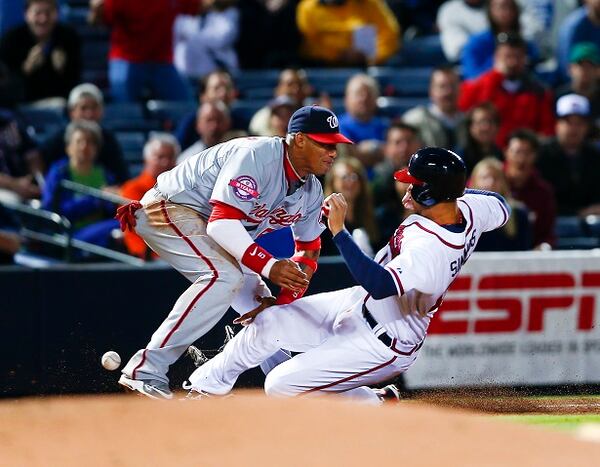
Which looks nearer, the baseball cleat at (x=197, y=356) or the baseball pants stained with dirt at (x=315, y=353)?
the baseball pants stained with dirt at (x=315, y=353)

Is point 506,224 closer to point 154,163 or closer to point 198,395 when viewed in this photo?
point 154,163

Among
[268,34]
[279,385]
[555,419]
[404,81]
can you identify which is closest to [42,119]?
[268,34]

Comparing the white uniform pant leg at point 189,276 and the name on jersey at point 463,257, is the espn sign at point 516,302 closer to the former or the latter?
the name on jersey at point 463,257

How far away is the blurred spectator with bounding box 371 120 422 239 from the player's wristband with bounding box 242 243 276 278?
414cm

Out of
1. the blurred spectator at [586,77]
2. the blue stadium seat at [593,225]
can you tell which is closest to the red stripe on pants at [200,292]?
the blue stadium seat at [593,225]

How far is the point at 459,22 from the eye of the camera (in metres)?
14.7

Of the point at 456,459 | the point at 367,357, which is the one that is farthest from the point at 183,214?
the point at 456,459

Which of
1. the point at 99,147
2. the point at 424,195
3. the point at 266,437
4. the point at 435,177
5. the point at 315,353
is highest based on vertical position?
the point at 435,177

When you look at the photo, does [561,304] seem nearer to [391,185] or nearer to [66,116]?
[391,185]

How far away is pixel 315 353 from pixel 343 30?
22.6 ft

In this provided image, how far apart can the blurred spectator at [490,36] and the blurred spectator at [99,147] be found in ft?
13.1

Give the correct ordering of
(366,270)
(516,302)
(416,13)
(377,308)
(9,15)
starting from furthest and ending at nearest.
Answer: (416,13) → (9,15) → (516,302) → (377,308) → (366,270)

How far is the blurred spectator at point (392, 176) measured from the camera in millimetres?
12023

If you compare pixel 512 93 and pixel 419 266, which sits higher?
pixel 512 93
